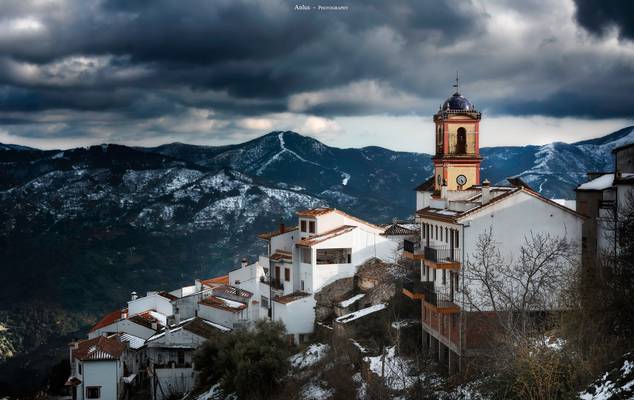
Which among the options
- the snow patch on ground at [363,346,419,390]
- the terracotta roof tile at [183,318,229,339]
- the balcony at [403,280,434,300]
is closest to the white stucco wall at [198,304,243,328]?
the terracotta roof tile at [183,318,229,339]

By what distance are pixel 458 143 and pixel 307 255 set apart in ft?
47.2

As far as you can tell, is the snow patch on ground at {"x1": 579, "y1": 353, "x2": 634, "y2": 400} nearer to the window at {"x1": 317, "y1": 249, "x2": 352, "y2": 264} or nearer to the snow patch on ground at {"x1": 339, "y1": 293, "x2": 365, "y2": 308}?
the snow patch on ground at {"x1": 339, "y1": 293, "x2": 365, "y2": 308}

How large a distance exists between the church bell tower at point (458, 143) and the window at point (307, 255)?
1105 cm

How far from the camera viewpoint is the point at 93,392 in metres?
67.6

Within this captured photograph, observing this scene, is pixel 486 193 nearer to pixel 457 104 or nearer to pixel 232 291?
pixel 457 104

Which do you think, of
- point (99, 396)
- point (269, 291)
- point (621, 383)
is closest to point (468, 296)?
point (621, 383)

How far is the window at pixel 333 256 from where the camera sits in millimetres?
Result: 61719

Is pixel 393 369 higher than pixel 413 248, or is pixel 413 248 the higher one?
pixel 413 248

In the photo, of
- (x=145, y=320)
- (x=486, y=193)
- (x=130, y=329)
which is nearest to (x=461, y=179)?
(x=486, y=193)

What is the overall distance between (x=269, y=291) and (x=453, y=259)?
29307 millimetres

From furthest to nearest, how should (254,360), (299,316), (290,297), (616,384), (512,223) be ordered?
(290,297) → (299,316) → (254,360) → (512,223) → (616,384)

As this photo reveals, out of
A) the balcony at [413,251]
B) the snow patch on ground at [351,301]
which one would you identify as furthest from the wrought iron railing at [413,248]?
the snow patch on ground at [351,301]

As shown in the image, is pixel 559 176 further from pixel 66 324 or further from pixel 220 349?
pixel 220 349

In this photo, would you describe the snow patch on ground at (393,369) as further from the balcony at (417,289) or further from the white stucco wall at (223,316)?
the white stucco wall at (223,316)
